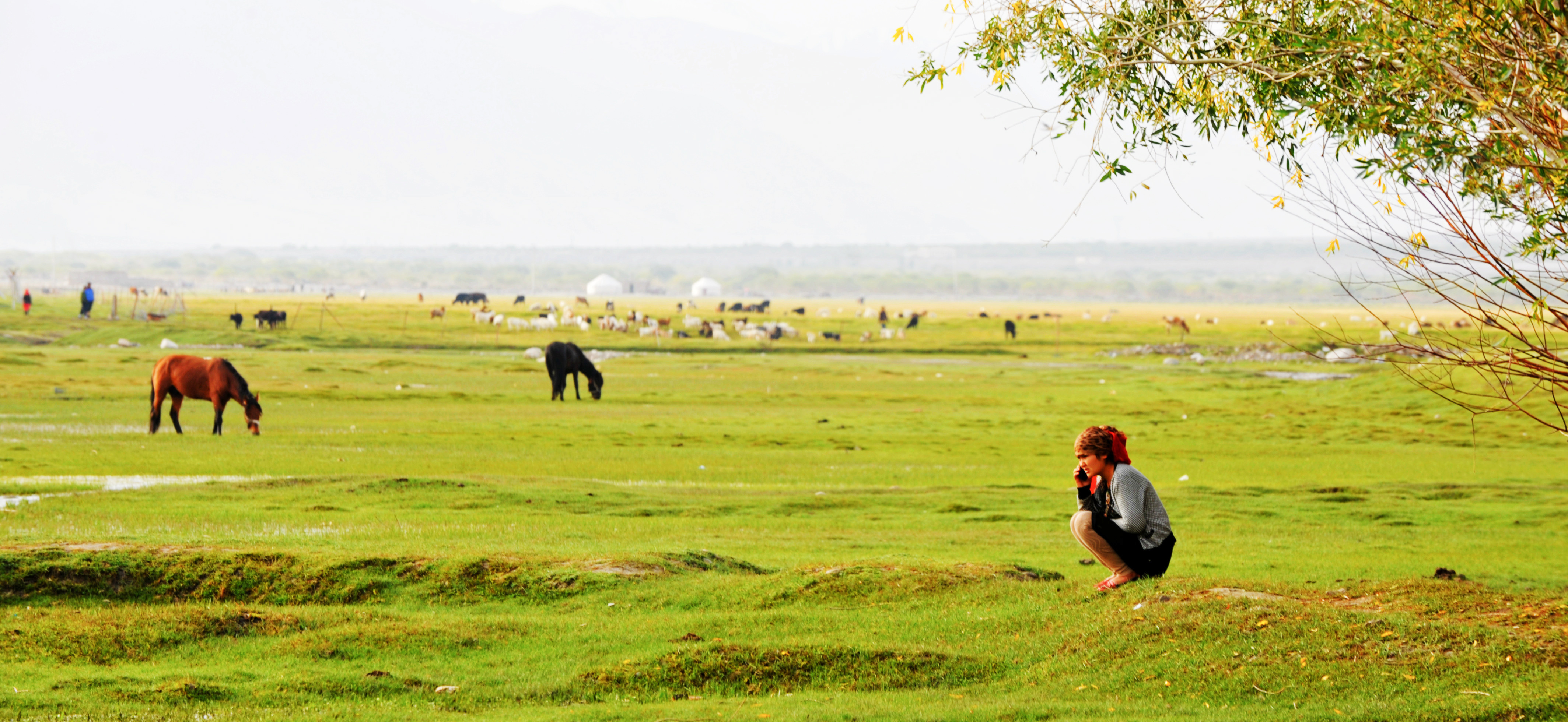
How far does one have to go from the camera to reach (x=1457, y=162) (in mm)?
11727

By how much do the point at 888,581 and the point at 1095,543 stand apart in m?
2.54

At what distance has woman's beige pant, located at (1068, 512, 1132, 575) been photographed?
11.2m

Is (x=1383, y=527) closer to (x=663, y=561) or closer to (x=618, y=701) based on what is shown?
(x=663, y=561)

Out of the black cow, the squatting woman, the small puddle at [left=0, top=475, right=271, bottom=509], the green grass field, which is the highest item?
the squatting woman

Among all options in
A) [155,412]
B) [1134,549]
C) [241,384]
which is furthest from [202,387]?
[1134,549]

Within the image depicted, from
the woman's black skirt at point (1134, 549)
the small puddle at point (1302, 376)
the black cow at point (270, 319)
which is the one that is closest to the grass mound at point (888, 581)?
the woman's black skirt at point (1134, 549)

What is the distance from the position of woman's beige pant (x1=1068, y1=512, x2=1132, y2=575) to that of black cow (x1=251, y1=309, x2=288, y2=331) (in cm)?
7650

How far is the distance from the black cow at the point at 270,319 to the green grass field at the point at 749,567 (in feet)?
130

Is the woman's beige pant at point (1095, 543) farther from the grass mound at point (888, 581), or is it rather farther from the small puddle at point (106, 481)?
the small puddle at point (106, 481)

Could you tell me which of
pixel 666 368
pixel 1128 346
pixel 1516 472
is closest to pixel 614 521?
pixel 1516 472

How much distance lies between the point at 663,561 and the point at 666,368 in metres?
50.9

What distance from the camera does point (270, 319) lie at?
82.6 m

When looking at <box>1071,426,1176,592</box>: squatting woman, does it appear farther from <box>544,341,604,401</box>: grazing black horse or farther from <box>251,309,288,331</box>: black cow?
<box>251,309,288,331</box>: black cow

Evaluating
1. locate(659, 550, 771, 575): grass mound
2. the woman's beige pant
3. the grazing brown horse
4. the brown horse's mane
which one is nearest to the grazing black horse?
the brown horse's mane
